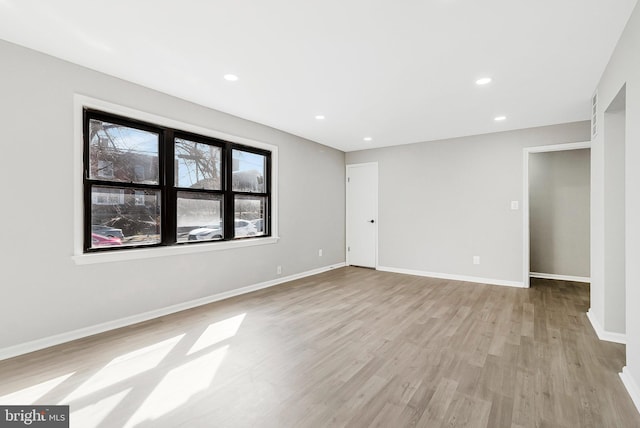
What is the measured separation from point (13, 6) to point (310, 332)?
3.38m

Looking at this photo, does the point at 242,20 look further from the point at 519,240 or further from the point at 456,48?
the point at 519,240

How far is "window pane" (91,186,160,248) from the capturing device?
292 centimetres

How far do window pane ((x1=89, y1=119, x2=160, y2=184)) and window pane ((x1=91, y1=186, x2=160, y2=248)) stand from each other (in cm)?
15

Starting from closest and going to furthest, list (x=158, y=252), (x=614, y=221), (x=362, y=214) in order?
(x=614, y=221) < (x=158, y=252) < (x=362, y=214)

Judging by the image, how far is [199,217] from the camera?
3838mm

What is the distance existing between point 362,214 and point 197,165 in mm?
3634

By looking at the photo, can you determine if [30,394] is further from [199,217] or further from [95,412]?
[199,217]

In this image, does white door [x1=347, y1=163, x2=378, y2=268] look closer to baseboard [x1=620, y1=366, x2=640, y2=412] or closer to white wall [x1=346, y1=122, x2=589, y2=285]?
white wall [x1=346, y1=122, x2=589, y2=285]

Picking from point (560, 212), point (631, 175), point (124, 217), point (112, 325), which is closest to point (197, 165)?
point (124, 217)

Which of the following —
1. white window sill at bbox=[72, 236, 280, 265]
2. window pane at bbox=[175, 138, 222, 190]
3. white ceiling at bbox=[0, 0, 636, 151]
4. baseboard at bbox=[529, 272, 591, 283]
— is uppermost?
white ceiling at bbox=[0, 0, 636, 151]

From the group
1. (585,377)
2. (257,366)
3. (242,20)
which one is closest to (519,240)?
(585,377)

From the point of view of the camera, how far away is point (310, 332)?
2.93 meters

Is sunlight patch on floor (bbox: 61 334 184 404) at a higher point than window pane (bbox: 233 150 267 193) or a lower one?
lower

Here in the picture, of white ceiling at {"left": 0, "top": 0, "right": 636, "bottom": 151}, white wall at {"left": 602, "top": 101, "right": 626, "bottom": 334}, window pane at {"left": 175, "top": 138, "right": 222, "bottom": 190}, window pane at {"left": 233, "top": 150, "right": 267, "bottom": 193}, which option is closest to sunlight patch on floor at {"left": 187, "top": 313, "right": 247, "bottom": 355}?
window pane at {"left": 175, "top": 138, "right": 222, "bottom": 190}
